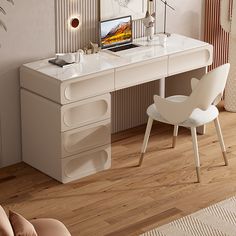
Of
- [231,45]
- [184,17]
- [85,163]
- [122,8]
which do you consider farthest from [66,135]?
[231,45]

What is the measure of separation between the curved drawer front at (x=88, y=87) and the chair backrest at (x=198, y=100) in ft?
1.12

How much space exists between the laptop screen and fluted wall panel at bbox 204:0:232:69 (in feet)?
2.81

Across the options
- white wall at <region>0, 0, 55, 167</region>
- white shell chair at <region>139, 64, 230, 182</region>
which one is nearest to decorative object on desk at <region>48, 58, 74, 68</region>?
white wall at <region>0, 0, 55, 167</region>

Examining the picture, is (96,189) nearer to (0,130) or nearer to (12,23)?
(0,130)

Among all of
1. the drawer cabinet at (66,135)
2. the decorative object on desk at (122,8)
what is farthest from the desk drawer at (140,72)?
the decorative object on desk at (122,8)

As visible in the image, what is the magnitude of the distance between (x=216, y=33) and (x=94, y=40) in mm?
1256

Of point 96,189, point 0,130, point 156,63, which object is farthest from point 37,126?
point 156,63

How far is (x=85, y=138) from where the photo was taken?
4.91 m

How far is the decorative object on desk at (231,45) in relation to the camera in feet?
19.2

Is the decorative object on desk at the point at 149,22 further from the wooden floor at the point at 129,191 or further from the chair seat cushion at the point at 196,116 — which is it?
the wooden floor at the point at 129,191

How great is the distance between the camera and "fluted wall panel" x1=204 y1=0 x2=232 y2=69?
6012 millimetres

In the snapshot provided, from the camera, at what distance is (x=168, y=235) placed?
14.0ft

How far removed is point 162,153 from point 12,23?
140cm

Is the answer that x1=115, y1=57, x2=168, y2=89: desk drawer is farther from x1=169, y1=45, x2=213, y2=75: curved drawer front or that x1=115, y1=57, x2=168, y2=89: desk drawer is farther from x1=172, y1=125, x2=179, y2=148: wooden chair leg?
x1=172, y1=125, x2=179, y2=148: wooden chair leg
